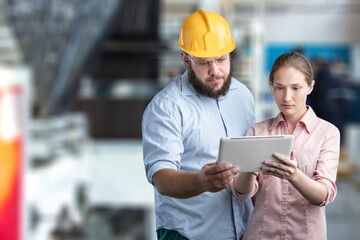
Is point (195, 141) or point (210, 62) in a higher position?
point (210, 62)

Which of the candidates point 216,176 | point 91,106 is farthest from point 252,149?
point 91,106

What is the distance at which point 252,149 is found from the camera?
1.38 m

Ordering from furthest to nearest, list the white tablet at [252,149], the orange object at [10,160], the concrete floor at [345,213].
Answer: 1. the concrete floor at [345,213]
2. the orange object at [10,160]
3. the white tablet at [252,149]

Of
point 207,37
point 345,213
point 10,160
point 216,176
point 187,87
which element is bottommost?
point 345,213

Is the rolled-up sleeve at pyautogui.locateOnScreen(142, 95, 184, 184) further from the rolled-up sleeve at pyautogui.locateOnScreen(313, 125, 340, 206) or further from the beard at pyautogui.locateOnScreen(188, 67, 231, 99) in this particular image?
the rolled-up sleeve at pyautogui.locateOnScreen(313, 125, 340, 206)

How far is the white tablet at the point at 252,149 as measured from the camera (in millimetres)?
1356

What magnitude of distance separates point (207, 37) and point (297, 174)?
0.27m

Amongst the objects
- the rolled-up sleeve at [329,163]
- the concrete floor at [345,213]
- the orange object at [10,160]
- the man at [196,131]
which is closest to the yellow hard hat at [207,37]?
the man at [196,131]

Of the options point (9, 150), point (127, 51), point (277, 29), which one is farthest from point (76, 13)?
point (277, 29)

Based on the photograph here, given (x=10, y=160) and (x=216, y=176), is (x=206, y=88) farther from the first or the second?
(x=10, y=160)

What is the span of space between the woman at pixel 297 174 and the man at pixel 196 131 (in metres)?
0.07

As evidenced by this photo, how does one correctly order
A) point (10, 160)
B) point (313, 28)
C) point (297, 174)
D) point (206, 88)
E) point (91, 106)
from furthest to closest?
point (313, 28) < point (91, 106) < point (10, 160) < point (206, 88) < point (297, 174)

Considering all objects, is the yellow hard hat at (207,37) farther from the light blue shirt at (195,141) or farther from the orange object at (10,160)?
the orange object at (10,160)

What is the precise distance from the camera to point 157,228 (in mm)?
1668
